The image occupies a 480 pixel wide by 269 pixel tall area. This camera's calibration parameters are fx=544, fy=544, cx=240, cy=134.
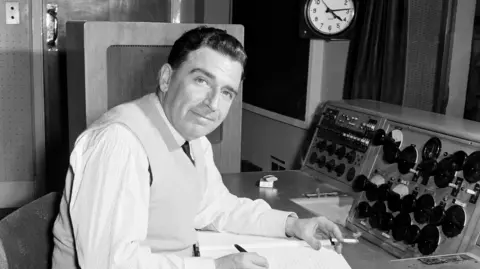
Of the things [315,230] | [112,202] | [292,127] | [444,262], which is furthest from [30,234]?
[292,127]

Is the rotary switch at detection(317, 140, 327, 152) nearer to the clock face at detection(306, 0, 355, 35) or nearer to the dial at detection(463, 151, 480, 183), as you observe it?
the clock face at detection(306, 0, 355, 35)

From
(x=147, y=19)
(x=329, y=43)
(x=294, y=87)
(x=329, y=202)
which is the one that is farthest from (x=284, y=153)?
(x=147, y=19)

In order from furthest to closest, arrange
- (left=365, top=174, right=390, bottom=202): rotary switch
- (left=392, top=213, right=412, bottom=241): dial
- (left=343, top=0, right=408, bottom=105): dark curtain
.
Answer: (left=343, top=0, right=408, bottom=105): dark curtain
(left=365, top=174, right=390, bottom=202): rotary switch
(left=392, top=213, right=412, bottom=241): dial

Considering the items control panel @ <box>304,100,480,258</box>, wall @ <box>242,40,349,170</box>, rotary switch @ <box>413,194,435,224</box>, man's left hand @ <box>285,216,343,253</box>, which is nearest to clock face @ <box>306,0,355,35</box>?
wall @ <box>242,40,349,170</box>

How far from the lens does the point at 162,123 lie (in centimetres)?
131

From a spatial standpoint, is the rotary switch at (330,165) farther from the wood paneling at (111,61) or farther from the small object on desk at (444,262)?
the small object on desk at (444,262)

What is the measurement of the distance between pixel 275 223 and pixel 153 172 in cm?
46

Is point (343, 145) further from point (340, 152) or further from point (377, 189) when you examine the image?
point (377, 189)

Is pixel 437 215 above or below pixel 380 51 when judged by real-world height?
below

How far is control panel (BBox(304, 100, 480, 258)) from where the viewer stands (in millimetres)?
1476

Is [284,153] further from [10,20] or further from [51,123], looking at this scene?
[10,20]

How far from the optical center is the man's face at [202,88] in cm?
124

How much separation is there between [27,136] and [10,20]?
→ 0.81m

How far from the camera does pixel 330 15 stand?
265cm
